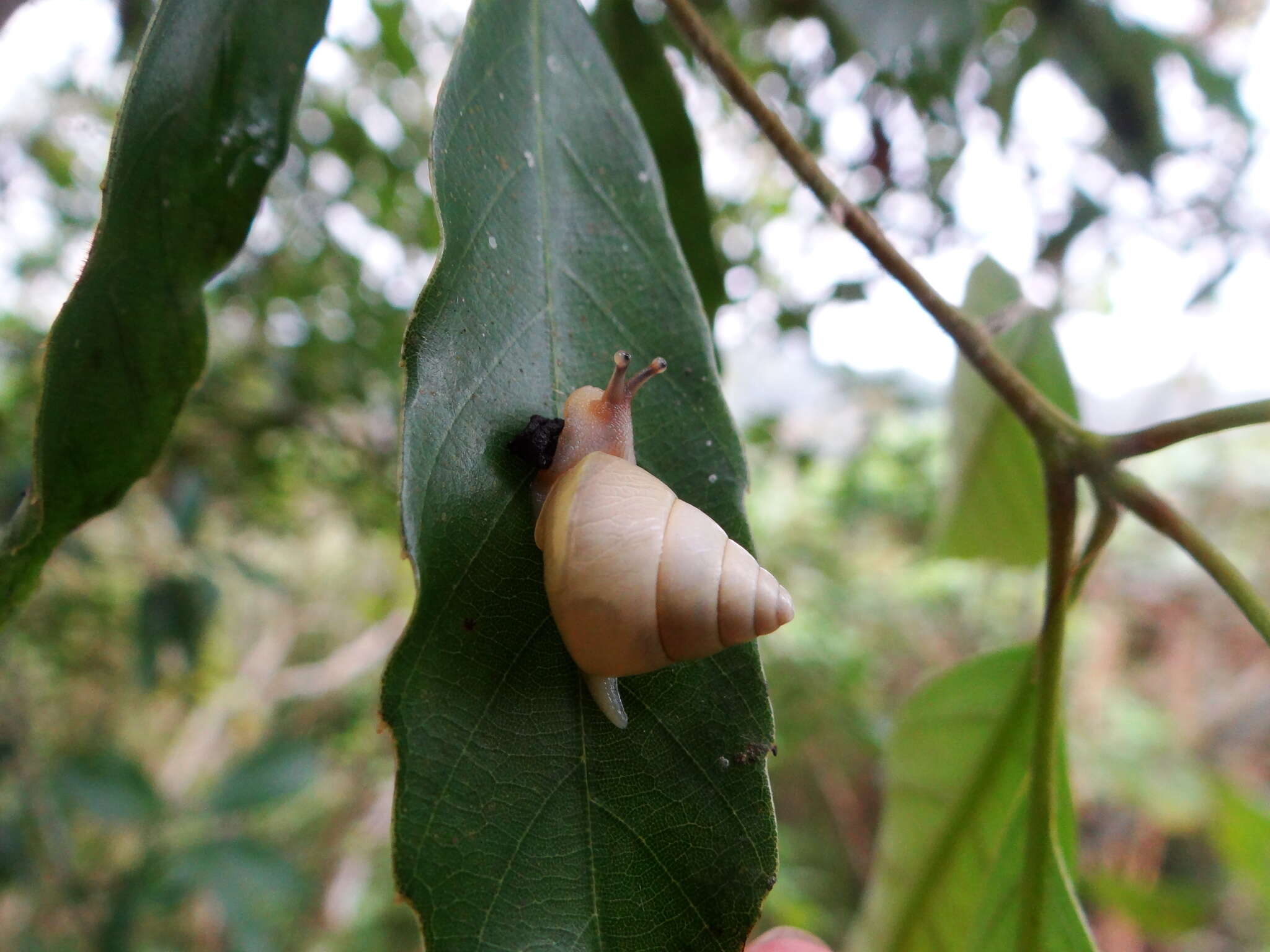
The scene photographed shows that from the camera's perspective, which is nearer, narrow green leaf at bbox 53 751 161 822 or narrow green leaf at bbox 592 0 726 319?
narrow green leaf at bbox 592 0 726 319

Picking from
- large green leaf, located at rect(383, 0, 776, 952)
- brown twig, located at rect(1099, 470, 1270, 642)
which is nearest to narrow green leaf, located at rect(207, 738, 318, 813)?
large green leaf, located at rect(383, 0, 776, 952)

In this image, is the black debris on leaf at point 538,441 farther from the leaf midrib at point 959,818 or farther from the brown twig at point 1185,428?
the leaf midrib at point 959,818

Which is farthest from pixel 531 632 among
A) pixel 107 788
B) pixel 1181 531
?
pixel 107 788

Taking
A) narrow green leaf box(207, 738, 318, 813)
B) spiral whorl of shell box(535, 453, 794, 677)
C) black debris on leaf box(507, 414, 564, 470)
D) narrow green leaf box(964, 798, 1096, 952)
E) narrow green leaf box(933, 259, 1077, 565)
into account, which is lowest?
narrow green leaf box(207, 738, 318, 813)

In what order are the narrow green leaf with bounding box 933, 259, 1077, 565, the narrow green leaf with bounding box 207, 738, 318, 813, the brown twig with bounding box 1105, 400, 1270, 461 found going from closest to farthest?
the brown twig with bounding box 1105, 400, 1270, 461 → the narrow green leaf with bounding box 933, 259, 1077, 565 → the narrow green leaf with bounding box 207, 738, 318, 813

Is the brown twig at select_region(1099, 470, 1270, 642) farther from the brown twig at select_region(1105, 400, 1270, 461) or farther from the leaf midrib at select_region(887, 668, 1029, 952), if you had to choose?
the leaf midrib at select_region(887, 668, 1029, 952)
